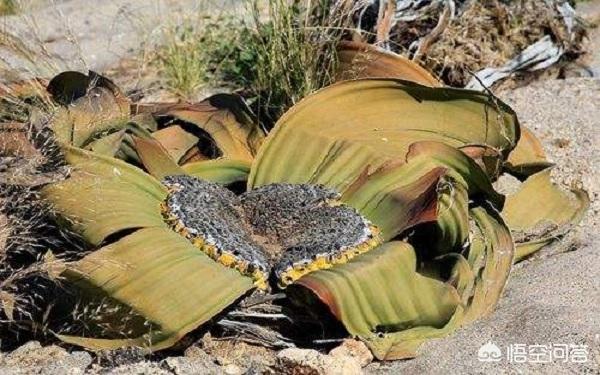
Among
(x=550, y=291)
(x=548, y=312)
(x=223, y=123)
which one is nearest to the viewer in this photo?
(x=548, y=312)

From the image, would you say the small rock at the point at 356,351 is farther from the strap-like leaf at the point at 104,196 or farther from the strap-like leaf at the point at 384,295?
the strap-like leaf at the point at 104,196

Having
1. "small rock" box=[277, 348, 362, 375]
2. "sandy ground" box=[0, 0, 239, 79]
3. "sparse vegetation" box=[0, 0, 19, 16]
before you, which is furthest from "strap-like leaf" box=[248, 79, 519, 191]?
"sparse vegetation" box=[0, 0, 19, 16]

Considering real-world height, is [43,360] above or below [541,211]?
above

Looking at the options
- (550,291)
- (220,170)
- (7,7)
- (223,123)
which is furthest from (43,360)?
(7,7)

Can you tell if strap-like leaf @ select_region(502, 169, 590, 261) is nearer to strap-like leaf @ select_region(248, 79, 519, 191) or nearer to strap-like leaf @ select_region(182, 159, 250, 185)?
strap-like leaf @ select_region(248, 79, 519, 191)

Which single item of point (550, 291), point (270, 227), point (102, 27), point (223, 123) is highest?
point (223, 123)

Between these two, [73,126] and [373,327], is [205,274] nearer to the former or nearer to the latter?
[373,327]

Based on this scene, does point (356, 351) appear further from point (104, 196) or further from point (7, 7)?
point (7, 7)
